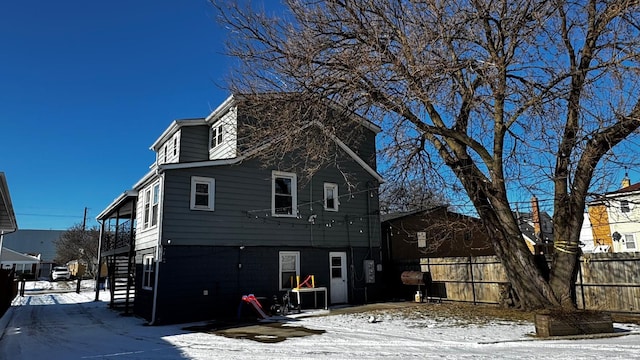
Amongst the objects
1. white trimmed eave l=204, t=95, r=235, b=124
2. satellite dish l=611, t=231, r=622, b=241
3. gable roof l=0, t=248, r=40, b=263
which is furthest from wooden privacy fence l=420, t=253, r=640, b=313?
gable roof l=0, t=248, r=40, b=263

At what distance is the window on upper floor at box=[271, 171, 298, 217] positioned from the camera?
1539 centimetres

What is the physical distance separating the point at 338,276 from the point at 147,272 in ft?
21.4

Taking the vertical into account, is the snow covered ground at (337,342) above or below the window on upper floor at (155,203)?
below

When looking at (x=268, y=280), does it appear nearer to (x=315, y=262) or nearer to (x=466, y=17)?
(x=315, y=262)

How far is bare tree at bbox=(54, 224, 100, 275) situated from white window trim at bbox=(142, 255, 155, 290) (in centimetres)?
3277

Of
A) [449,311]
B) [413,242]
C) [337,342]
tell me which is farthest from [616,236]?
[337,342]

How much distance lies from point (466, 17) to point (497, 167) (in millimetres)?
3905

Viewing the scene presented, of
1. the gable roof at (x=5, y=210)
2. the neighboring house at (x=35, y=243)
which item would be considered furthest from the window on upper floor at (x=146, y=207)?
the neighboring house at (x=35, y=243)

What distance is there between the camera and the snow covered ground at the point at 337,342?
7.34m

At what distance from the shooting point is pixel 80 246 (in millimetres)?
47688

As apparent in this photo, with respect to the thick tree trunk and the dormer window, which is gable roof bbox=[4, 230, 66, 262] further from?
the thick tree trunk

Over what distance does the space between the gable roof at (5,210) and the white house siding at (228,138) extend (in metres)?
6.48

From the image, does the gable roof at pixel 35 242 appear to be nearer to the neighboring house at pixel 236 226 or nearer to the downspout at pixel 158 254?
the neighboring house at pixel 236 226

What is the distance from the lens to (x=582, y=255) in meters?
12.5
